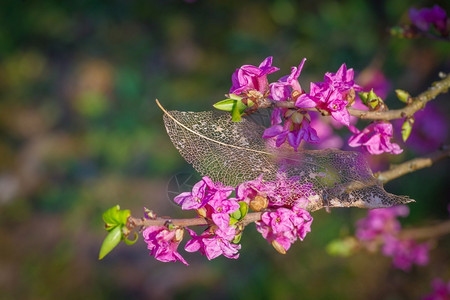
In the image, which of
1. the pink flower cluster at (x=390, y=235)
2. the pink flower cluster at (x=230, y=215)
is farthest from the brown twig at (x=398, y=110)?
the pink flower cluster at (x=390, y=235)

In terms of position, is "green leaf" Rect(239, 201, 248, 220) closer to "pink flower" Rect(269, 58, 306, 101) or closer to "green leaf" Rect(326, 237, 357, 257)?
"pink flower" Rect(269, 58, 306, 101)

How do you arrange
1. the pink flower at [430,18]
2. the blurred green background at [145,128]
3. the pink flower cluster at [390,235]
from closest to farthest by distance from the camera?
1. the pink flower at [430,18]
2. the pink flower cluster at [390,235]
3. the blurred green background at [145,128]

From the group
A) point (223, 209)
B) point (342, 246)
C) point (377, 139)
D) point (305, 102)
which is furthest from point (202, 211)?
point (342, 246)

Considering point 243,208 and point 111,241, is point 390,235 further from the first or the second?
point 111,241

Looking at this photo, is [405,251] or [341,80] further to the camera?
[405,251]

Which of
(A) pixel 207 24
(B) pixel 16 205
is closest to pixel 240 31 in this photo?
(A) pixel 207 24

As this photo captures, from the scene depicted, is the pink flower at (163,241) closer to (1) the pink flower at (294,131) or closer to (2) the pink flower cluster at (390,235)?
(1) the pink flower at (294,131)
